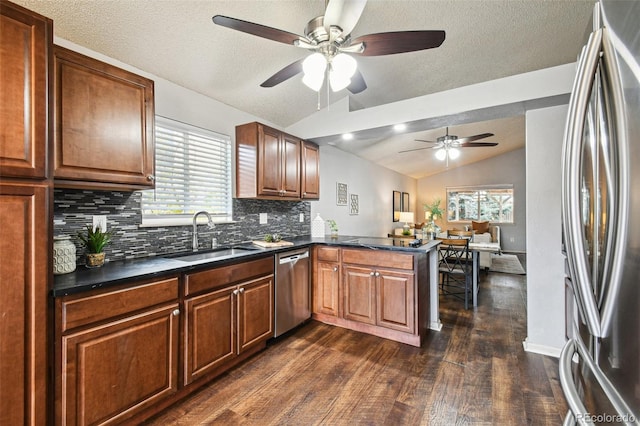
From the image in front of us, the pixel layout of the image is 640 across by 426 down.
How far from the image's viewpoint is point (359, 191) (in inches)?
229

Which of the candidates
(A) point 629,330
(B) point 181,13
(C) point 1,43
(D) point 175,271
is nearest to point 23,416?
(D) point 175,271

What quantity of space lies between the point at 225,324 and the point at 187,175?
136 centimetres

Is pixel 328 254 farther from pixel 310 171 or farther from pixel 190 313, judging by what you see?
pixel 190 313

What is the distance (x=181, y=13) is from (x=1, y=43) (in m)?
1.01

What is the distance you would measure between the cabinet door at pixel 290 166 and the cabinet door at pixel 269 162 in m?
0.07

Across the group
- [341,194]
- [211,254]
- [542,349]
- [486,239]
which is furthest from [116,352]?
[486,239]

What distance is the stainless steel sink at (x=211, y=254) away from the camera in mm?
2272

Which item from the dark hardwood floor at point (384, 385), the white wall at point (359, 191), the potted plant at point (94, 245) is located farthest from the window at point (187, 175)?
the white wall at point (359, 191)

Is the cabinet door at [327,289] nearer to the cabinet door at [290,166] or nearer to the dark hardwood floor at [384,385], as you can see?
the dark hardwood floor at [384,385]

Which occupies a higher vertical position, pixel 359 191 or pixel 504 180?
pixel 504 180

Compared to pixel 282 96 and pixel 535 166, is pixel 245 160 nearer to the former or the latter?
→ pixel 282 96

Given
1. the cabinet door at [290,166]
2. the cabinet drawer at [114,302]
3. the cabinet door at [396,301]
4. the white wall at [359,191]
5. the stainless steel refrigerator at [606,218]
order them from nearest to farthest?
1. the stainless steel refrigerator at [606,218]
2. the cabinet drawer at [114,302]
3. the cabinet door at [396,301]
4. the cabinet door at [290,166]
5. the white wall at [359,191]

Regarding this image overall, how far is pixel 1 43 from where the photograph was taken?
1187mm

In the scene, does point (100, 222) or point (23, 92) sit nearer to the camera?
point (23, 92)
